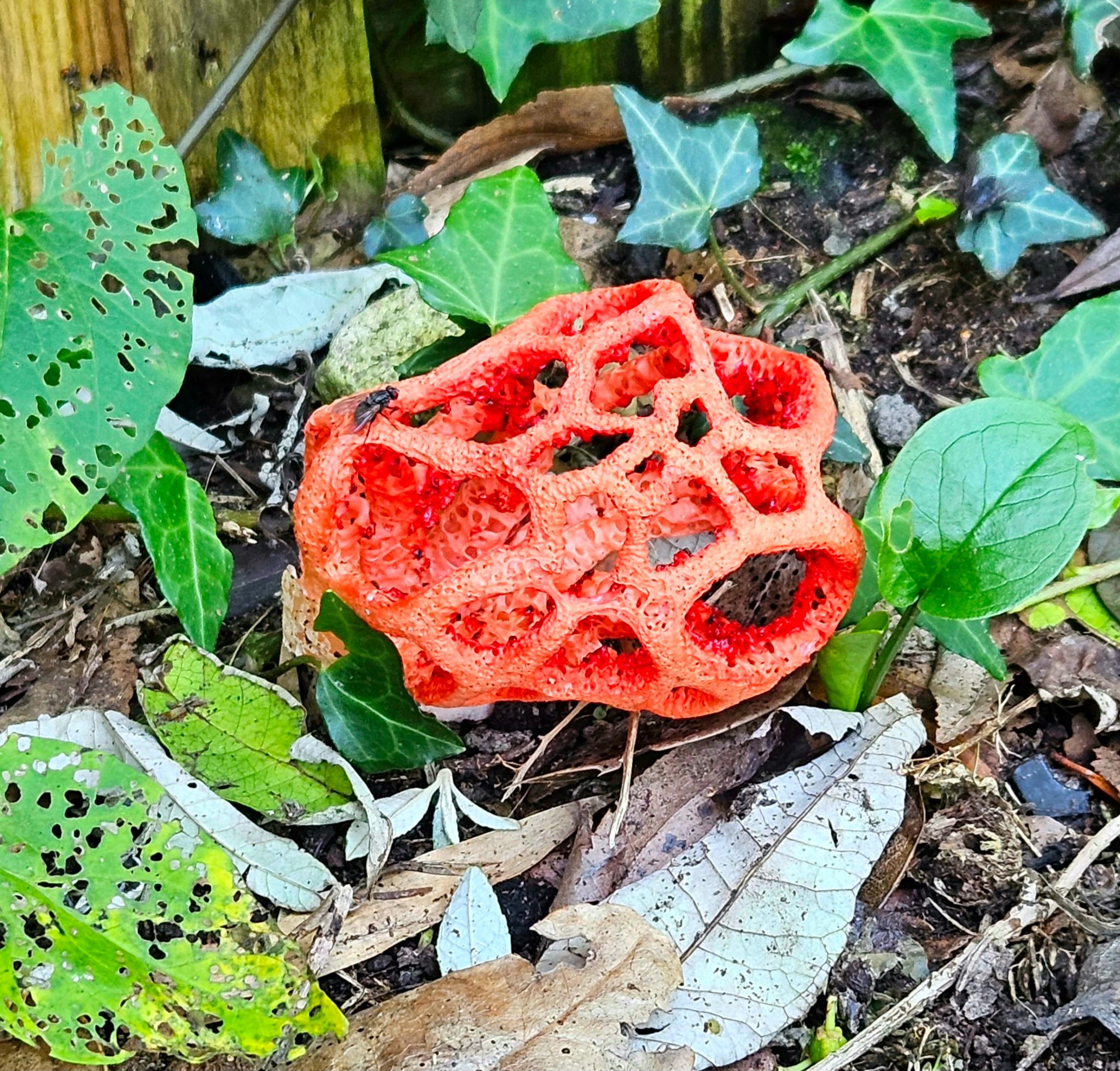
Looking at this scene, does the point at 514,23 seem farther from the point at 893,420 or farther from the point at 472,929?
the point at 472,929

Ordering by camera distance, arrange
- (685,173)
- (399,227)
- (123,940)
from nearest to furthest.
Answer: (123,940) → (685,173) → (399,227)

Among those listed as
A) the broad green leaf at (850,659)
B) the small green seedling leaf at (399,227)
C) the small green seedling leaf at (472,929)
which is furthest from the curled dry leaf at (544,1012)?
the small green seedling leaf at (399,227)

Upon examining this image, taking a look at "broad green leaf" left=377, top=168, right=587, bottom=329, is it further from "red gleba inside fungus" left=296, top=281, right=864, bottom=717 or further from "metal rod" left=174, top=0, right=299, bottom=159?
"metal rod" left=174, top=0, right=299, bottom=159

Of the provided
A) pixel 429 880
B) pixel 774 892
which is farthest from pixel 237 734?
pixel 774 892

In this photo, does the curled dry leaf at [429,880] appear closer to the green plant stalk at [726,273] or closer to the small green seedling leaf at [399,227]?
the green plant stalk at [726,273]

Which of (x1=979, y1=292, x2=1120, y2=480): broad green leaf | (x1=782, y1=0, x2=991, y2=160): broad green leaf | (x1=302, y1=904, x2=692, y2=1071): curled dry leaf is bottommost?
(x1=302, y1=904, x2=692, y2=1071): curled dry leaf

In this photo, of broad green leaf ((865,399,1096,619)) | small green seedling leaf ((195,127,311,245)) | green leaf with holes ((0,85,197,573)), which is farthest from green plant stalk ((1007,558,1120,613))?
small green seedling leaf ((195,127,311,245))
